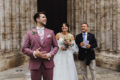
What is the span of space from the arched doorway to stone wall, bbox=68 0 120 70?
2.20ft

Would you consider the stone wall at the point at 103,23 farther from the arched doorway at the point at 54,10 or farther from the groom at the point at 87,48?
the groom at the point at 87,48

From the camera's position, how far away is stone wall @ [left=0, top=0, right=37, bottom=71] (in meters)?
→ 7.24

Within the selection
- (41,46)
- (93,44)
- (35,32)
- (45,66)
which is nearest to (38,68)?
(45,66)

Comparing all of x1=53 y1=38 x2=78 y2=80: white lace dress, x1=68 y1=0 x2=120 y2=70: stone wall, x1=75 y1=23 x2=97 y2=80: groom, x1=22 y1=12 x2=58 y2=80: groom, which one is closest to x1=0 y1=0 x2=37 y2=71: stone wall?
x1=68 y1=0 x2=120 y2=70: stone wall

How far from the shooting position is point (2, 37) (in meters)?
7.24

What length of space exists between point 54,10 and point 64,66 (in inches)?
182

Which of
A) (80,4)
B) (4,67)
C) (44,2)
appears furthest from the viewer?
(44,2)

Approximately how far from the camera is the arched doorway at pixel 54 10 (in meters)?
9.49

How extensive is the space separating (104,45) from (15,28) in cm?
372

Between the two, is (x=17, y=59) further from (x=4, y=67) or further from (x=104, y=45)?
(x=104, y=45)

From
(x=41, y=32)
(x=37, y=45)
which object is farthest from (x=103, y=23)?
(x=37, y=45)

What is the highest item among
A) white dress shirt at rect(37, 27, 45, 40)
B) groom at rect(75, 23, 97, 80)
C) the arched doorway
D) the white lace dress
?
the arched doorway

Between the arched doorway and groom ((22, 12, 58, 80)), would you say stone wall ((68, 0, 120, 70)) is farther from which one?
groom ((22, 12, 58, 80))

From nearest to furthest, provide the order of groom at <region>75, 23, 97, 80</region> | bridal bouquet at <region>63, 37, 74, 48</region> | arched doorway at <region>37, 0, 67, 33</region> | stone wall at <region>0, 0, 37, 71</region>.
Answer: groom at <region>75, 23, 97, 80</region> → bridal bouquet at <region>63, 37, 74, 48</region> → stone wall at <region>0, 0, 37, 71</region> → arched doorway at <region>37, 0, 67, 33</region>
